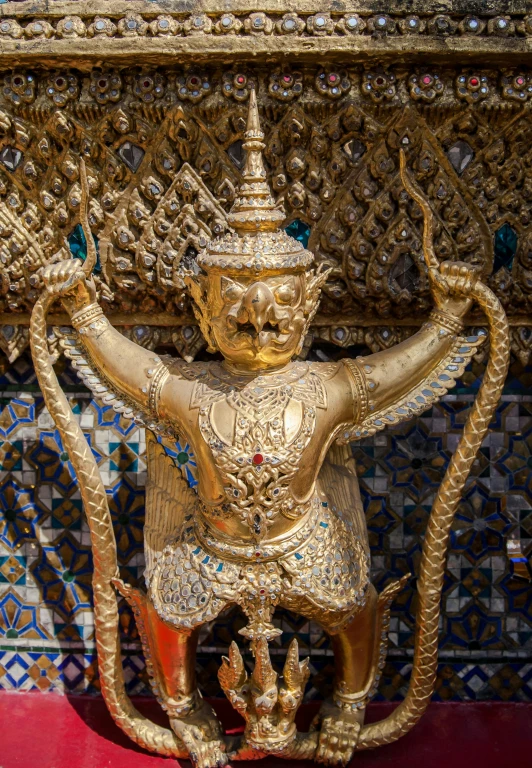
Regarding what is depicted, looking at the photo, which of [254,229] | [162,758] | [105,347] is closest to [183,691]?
[162,758]

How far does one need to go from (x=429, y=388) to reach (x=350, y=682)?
982 mm

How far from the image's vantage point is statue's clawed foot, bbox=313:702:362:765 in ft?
10.2

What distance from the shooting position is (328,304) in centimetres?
328

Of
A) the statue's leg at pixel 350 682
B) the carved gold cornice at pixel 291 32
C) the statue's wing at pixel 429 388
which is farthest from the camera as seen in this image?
the statue's leg at pixel 350 682

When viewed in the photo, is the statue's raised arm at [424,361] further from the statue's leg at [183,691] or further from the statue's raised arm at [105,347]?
the statue's leg at [183,691]

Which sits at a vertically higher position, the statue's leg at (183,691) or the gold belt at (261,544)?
the gold belt at (261,544)

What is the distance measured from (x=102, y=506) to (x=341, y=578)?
77cm

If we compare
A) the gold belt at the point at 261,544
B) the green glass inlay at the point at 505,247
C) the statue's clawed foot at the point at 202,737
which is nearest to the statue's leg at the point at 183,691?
the statue's clawed foot at the point at 202,737

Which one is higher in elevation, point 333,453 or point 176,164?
point 176,164

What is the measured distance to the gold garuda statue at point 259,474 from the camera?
2.81 m

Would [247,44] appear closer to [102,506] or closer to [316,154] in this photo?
[316,154]

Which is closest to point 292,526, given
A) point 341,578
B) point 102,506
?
point 341,578

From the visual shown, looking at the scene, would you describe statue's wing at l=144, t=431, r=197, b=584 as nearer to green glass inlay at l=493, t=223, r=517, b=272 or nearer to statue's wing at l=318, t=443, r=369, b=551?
statue's wing at l=318, t=443, r=369, b=551

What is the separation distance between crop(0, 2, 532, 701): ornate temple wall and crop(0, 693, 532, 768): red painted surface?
0.09 metres
